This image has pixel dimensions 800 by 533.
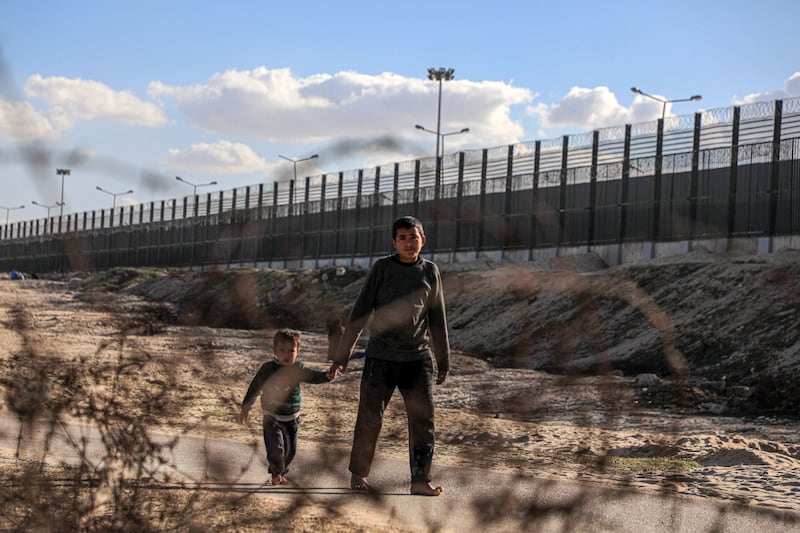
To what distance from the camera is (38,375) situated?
307 cm

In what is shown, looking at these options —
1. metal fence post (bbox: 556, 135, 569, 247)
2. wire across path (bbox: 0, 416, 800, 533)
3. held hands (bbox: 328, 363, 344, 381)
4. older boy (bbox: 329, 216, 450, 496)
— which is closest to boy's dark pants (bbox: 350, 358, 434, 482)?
older boy (bbox: 329, 216, 450, 496)

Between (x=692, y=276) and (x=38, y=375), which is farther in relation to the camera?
(x=692, y=276)

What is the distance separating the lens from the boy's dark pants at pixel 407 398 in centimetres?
553

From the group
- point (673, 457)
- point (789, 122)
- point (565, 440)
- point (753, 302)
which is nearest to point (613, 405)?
point (673, 457)

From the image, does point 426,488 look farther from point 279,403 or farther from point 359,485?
point 359,485

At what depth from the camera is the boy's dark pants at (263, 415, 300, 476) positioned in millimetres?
5531

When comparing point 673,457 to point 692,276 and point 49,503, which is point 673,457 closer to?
point 49,503

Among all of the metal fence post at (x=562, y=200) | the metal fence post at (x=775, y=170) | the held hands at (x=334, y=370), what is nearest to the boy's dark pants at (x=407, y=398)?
the held hands at (x=334, y=370)

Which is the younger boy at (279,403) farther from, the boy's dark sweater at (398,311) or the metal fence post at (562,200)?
the metal fence post at (562,200)

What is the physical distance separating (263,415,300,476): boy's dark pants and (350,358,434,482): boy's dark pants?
1.36 ft

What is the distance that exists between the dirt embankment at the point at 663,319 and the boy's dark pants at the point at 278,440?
6.41 ft

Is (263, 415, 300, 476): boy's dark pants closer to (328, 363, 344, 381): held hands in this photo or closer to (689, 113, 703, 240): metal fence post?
(328, 363, 344, 381): held hands

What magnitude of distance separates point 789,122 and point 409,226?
25.3 metres

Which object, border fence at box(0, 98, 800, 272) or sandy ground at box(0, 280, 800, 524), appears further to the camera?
border fence at box(0, 98, 800, 272)
